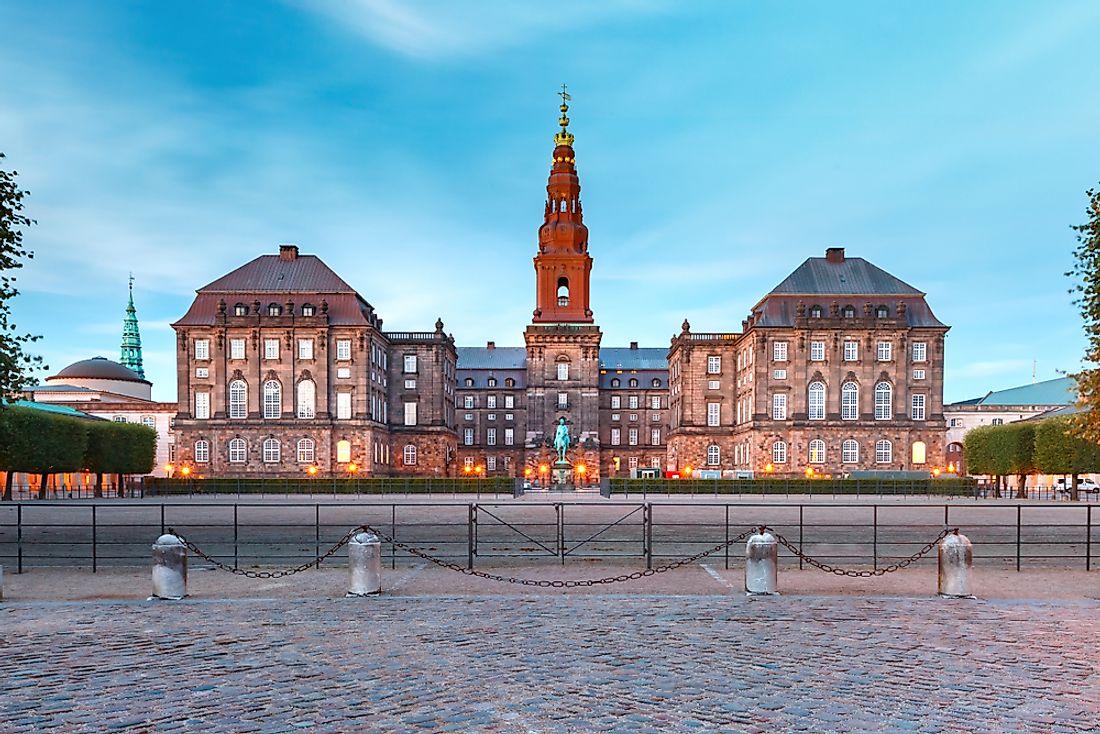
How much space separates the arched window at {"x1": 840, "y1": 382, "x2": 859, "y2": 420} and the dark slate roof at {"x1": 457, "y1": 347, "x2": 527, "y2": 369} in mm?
47890

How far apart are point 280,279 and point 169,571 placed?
243 feet

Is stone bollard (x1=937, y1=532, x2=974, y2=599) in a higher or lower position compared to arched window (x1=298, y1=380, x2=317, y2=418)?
lower

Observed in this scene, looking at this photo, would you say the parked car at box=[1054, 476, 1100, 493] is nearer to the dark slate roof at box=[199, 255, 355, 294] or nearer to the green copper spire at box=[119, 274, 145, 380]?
the dark slate roof at box=[199, 255, 355, 294]

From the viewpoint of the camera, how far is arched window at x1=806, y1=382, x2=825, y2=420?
8200 cm

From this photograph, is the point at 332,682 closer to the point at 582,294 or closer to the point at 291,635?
the point at 291,635

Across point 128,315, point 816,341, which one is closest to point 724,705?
point 816,341

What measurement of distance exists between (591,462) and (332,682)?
92.5m

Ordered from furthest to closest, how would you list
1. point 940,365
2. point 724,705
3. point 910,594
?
point 940,365, point 910,594, point 724,705

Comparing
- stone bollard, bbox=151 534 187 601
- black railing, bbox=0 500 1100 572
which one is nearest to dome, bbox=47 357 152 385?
black railing, bbox=0 500 1100 572

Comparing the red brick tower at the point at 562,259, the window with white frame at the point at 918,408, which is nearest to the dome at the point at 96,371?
the red brick tower at the point at 562,259

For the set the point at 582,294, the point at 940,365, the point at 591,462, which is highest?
the point at 582,294

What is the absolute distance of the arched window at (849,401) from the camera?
81625mm

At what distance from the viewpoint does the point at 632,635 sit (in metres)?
10.3

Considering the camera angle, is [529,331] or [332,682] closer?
[332,682]
